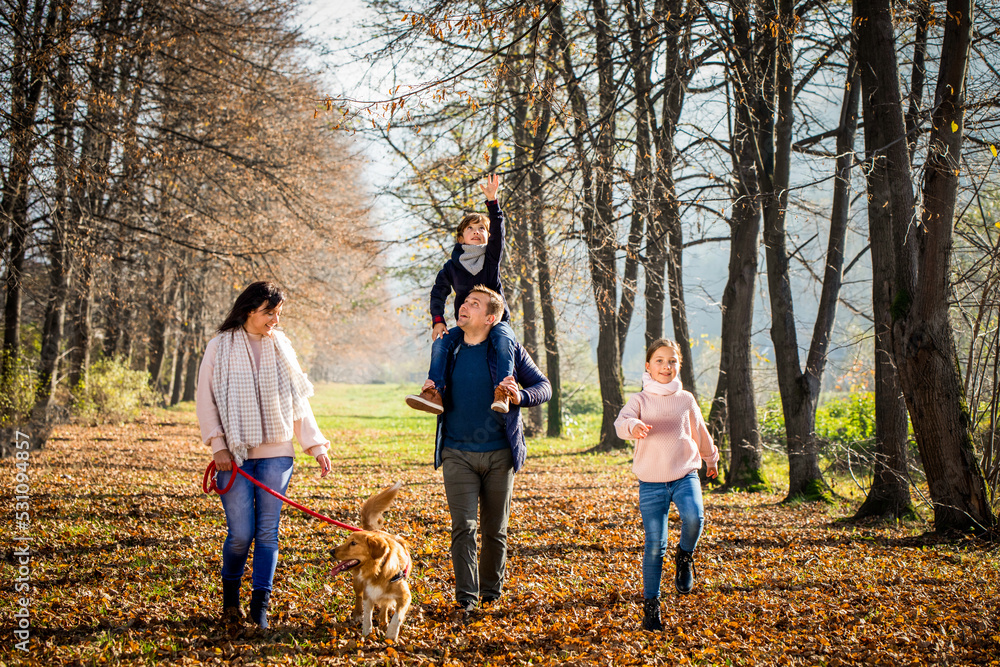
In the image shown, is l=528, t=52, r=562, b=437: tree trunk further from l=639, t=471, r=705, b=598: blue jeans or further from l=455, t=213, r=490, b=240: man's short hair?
l=639, t=471, r=705, b=598: blue jeans

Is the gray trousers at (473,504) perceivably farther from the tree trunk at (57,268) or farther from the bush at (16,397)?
the bush at (16,397)

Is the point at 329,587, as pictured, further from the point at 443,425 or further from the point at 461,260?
the point at 461,260

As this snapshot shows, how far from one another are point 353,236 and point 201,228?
3837 mm

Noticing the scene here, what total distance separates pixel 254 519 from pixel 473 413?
1498mm

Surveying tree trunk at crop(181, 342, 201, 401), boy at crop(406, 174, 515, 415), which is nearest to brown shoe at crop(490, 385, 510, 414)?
boy at crop(406, 174, 515, 415)

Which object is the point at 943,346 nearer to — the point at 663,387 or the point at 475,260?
the point at 663,387

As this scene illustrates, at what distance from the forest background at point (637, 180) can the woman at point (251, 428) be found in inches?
89.9

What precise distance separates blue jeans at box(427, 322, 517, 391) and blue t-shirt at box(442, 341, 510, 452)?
0.28ft

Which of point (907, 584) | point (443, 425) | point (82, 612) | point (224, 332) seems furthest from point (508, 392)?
point (907, 584)

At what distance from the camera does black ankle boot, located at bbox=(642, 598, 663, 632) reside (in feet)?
14.0

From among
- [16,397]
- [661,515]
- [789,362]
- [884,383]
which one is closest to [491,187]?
[661,515]

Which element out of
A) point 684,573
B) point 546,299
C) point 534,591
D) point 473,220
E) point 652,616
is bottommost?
point 534,591

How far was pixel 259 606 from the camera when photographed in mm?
4164

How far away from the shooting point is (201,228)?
16.1 meters
